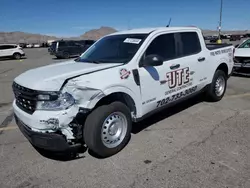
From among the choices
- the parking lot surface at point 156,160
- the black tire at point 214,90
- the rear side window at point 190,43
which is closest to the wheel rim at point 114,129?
the parking lot surface at point 156,160

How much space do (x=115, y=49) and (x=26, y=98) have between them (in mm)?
1882

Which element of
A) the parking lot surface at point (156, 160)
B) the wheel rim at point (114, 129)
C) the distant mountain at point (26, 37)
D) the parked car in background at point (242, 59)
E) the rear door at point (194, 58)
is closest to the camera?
the parking lot surface at point (156, 160)

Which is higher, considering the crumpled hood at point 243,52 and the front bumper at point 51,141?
the crumpled hood at point 243,52

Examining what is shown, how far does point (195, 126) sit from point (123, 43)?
212 centimetres

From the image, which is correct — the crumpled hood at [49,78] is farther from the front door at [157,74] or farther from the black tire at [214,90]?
the black tire at [214,90]

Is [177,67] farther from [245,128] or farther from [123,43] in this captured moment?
[245,128]

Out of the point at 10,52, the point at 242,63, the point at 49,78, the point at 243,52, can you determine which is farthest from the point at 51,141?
the point at 10,52

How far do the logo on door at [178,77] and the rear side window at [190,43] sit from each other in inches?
16.2

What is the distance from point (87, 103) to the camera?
11.0 feet

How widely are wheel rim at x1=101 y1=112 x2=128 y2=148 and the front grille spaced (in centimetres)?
100

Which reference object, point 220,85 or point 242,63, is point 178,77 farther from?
point 242,63

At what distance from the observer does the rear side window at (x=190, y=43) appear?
514cm

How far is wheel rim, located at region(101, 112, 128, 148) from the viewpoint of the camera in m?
3.64

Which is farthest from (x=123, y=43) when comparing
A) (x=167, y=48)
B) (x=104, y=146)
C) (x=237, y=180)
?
(x=237, y=180)
